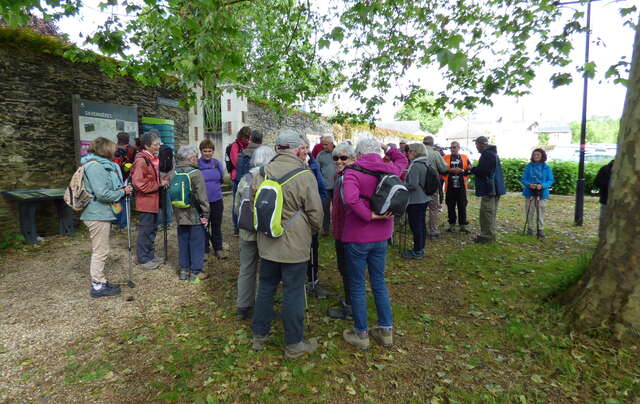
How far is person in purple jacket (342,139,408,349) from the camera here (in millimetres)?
3152

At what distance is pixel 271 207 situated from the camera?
2879 millimetres

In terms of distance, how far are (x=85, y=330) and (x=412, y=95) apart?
7656mm

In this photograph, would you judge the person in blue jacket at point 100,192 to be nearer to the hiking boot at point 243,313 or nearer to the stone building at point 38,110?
the hiking boot at point 243,313

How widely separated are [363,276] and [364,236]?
39cm

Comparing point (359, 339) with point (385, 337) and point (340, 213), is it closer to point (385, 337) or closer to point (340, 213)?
point (385, 337)

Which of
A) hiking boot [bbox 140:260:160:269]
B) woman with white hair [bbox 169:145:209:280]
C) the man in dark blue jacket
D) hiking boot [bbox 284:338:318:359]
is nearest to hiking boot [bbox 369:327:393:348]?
hiking boot [bbox 284:338:318:359]

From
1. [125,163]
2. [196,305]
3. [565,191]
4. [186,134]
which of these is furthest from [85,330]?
[565,191]

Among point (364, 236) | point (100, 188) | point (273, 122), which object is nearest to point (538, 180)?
point (364, 236)

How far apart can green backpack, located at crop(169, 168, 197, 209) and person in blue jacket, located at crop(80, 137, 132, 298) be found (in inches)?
23.1

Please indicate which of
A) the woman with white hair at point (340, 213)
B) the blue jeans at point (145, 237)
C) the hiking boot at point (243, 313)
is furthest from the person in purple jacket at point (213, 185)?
the woman with white hair at point (340, 213)

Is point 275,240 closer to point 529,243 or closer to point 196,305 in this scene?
point 196,305

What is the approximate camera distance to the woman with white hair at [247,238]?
3.56 m

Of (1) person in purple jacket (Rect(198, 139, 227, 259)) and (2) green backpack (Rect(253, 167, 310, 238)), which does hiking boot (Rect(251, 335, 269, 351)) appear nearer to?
(2) green backpack (Rect(253, 167, 310, 238))

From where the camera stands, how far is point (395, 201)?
10.1 ft
